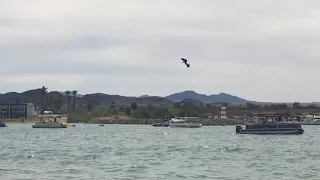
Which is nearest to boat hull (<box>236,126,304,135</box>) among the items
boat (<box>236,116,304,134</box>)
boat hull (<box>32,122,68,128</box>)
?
boat (<box>236,116,304,134</box>)

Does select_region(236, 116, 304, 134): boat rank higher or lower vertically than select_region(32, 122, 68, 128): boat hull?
lower

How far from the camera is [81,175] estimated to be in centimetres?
4266

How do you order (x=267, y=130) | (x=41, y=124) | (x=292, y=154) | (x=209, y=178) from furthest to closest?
1. (x=41, y=124)
2. (x=267, y=130)
3. (x=292, y=154)
4. (x=209, y=178)

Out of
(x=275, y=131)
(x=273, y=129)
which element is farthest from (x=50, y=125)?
(x=275, y=131)

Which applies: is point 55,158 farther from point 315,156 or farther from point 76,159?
point 315,156

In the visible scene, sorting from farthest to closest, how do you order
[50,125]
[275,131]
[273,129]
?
[50,125] < [273,129] < [275,131]

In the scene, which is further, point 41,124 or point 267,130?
point 41,124

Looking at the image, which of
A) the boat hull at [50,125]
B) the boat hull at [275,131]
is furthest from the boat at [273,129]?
the boat hull at [50,125]

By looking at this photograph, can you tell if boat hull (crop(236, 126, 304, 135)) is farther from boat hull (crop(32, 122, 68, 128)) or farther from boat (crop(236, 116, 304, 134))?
boat hull (crop(32, 122, 68, 128))

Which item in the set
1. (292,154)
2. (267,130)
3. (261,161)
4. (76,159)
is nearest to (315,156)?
(292,154)

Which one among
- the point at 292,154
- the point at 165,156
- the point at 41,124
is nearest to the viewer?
the point at 165,156

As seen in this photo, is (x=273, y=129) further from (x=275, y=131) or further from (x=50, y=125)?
(x=50, y=125)

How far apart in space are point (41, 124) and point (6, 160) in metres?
142

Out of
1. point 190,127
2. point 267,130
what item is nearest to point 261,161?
point 267,130
